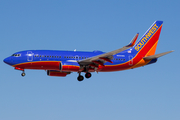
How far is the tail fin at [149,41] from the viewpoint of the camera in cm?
7138

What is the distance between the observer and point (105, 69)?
68188mm

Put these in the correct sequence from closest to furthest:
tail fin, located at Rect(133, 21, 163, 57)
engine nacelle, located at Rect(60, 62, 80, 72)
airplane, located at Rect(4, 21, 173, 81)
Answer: engine nacelle, located at Rect(60, 62, 80, 72) → airplane, located at Rect(4, 21, 173, 81) → tail fin, located at Rect(133, 21, 163, 57)

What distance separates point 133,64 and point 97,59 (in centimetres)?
840

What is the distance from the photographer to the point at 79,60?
6538 centimetres

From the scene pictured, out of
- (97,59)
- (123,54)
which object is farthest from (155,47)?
(97,59)

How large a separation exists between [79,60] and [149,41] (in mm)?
15768

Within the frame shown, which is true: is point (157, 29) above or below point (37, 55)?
above

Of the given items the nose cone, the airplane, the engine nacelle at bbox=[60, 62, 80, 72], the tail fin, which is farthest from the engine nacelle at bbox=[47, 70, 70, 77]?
the tail fin

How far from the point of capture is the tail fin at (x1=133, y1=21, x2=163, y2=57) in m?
71.4

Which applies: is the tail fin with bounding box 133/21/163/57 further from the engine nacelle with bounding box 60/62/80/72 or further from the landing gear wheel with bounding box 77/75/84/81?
the engine nacelle with bounding box 60/62/80/72

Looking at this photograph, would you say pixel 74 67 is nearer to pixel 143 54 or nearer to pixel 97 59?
pixel 97 59

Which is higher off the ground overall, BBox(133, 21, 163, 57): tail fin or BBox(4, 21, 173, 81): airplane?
BBox(133, 21, 163, 57): tail fin

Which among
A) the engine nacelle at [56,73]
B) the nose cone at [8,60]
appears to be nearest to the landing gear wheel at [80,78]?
the engine nacelle at [56,73]

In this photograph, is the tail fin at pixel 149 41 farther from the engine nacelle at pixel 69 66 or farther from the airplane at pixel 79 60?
the engine nacelle at pixel 69 66
